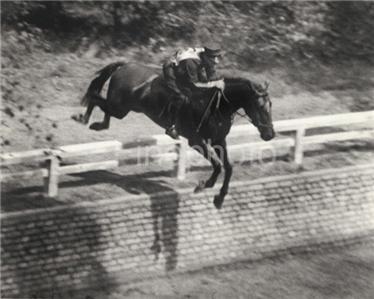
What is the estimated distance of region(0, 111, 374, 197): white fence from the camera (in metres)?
12.7

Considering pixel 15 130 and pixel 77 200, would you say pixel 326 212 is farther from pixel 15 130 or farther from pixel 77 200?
pixel 15 130

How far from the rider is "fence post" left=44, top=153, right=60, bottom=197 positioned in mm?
1960

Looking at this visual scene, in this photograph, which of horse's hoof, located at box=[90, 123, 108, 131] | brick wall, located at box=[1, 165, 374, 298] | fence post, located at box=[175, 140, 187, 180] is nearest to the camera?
brick wall, located at box=[1, 165, 374, 298]

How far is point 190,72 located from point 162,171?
7.52 ft

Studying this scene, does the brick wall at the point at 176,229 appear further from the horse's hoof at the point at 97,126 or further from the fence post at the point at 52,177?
the horse's hoof at the point at 97,126

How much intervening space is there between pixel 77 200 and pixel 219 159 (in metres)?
2.23

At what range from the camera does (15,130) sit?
15.5 m

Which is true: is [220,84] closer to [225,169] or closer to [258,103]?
[258,103]

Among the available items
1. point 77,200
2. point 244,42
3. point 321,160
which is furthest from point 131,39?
point 77,200

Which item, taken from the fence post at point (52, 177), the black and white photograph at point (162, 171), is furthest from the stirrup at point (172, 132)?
the fence post at point (52, 177)

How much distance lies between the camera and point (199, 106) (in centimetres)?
1301

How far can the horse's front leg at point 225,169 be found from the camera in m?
13.3

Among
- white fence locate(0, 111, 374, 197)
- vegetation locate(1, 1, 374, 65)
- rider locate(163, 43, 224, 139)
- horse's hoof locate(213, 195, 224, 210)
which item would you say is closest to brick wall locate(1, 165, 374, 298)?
horse's hoof locate(213, 195, 224, 210)

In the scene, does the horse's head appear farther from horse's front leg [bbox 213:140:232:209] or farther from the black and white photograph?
horse's front leg [bbox 213:140:232:209]
